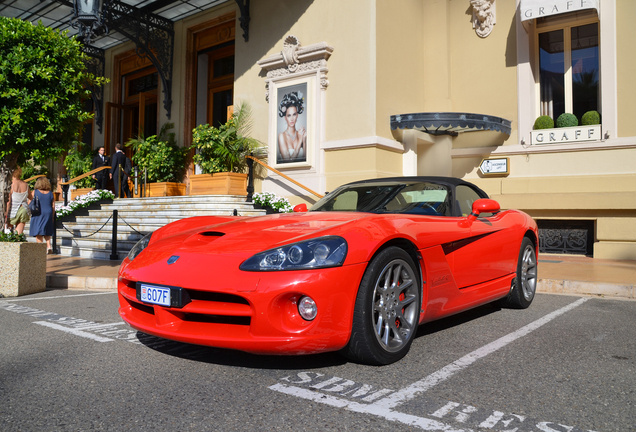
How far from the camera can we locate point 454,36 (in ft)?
45.0

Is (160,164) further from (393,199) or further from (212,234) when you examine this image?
(212,234)

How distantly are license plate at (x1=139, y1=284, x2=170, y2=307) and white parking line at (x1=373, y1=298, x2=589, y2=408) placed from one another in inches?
51.7

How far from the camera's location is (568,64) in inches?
488

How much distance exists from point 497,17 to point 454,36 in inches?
44.7

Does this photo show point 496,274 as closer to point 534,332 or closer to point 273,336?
point 534,332

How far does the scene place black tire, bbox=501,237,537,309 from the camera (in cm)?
500

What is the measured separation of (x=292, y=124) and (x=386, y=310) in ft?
35.1

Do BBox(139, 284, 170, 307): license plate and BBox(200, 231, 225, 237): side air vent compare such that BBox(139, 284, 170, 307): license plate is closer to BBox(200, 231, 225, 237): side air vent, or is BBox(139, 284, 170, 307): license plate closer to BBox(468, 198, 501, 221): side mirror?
BBox(200, 231, 225, 237): side air vent

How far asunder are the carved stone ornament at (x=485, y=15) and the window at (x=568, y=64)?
1124 mm

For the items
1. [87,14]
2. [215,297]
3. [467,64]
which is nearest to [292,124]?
[467,64]

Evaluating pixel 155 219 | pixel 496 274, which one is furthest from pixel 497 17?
pixel 496 274

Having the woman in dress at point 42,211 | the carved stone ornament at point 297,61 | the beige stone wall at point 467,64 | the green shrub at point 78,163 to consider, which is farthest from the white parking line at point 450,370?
the green shrub at point 78,163

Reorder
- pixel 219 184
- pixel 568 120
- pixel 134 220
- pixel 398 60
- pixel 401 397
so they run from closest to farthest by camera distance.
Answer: pixel 401 397 < pixel 568 120 < pixel 398 60 < pixel 134 220 < pixel 219 184

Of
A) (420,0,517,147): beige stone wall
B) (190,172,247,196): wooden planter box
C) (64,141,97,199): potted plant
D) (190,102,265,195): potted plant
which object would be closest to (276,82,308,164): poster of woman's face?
(190,102,265,195): potted plant
